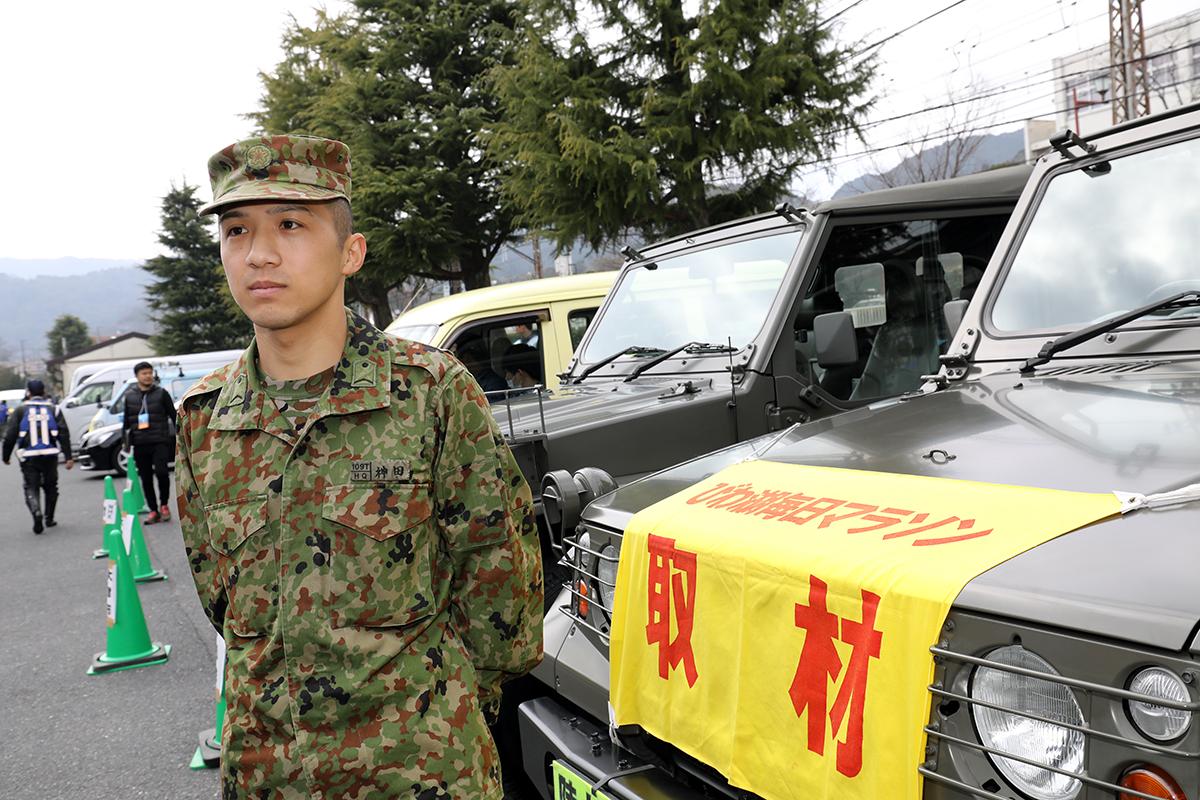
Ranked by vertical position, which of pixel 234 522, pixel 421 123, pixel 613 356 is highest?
pixel 421 123

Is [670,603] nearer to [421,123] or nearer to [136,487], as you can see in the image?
[136,487]

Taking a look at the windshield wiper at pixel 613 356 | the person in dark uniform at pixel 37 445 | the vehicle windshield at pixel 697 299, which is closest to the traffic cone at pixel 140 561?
the person in dark uniform at pixel 37 445

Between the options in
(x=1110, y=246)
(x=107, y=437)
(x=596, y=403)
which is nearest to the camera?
(x=1110, y=246)

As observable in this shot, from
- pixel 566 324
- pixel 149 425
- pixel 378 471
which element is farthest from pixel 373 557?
pixel 149 425

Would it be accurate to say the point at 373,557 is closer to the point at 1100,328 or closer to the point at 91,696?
the point at 1100,328

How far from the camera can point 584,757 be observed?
2408mm

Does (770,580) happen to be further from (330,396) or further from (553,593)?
(553,593)

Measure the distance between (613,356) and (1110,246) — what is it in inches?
102

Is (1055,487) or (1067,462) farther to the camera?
(1067,462)

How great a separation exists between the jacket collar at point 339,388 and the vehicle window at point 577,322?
5408 mm

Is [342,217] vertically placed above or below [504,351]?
above

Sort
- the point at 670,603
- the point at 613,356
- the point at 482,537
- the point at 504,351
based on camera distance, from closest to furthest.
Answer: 1. the point at 482,537
2. the point at 670,603
3. the point at 613,356
4. the point at 504,351

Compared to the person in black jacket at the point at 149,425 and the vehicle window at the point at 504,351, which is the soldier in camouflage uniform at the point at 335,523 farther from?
the person in black jacket at the point at 149,425

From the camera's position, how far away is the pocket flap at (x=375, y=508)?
1.75m
